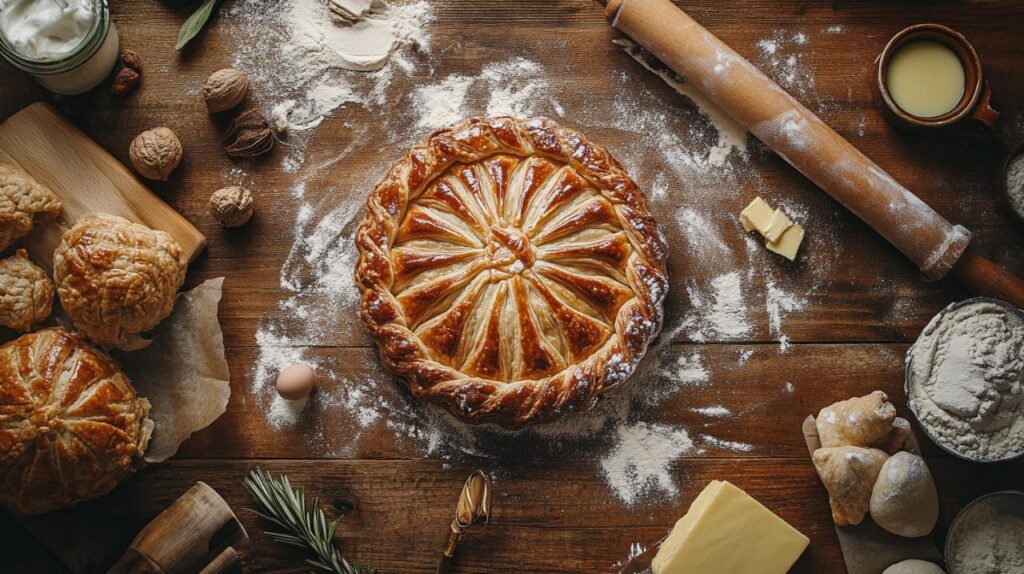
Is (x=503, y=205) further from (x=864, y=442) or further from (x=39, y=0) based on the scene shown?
(x=39, y=0)

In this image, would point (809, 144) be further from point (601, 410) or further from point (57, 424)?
point (57, 424)

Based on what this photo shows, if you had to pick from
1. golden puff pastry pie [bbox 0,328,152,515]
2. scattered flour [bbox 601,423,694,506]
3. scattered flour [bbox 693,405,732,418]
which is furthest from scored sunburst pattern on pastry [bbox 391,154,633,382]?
golden puff pastry pie [bbox 0,328,152,515]

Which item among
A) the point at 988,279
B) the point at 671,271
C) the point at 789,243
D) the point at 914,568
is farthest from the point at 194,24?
the point at 914,568


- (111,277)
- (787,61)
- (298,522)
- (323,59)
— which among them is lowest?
(298,522)

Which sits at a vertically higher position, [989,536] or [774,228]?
[774,228]

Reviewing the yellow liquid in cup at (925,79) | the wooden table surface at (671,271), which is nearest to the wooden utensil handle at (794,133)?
the wooden table surface at (671,271)

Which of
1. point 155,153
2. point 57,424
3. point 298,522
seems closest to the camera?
point 57,424

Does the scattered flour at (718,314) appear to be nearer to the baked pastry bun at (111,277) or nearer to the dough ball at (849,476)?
the dough ball at (849,476)
